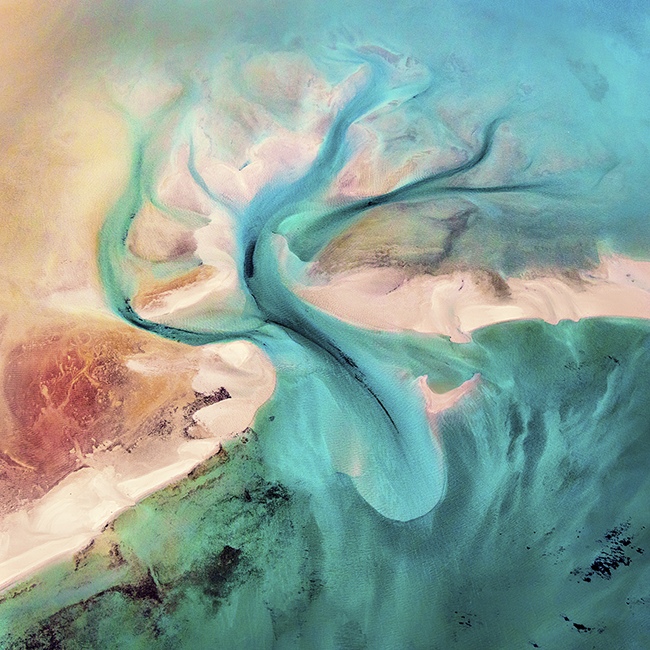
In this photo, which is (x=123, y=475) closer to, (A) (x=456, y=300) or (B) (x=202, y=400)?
(B) (x=202, y=400)

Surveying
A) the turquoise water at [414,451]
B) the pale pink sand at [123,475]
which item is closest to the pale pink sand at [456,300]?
the turquoise water at [414,451]

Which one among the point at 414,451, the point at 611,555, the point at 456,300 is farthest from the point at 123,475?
the point at 611,555

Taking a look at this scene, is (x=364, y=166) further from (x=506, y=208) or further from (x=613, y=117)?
(x=613, y=117)

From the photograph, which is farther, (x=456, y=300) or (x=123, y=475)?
(x=456, y=300)

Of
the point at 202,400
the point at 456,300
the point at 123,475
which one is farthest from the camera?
the point at 456,300

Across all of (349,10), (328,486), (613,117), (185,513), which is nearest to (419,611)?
(328,486)

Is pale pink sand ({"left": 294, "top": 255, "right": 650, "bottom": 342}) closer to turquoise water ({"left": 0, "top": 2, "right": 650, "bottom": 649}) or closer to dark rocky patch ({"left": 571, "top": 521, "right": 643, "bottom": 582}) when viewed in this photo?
turquoise water ({"left": 0, "top": 2, "right": 650, "bottom": 649})

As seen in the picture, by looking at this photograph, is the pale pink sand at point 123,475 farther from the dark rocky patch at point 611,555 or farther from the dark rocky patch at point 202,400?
the dark rocky patch at point 611,555
